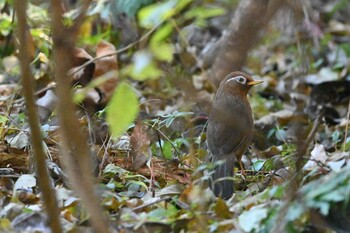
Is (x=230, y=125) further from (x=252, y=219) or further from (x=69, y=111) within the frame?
(x=69, y=111)

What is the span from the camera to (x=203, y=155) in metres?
5.11

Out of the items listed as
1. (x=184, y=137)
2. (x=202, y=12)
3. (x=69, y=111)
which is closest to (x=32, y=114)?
(x=69, y=111)

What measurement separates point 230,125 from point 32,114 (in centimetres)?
246

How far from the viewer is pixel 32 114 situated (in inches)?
116

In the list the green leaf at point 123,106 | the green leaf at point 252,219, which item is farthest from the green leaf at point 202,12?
the green leaf at point 123,106

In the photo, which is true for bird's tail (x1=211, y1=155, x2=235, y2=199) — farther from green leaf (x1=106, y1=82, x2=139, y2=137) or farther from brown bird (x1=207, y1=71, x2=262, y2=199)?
green leaf (x1=106, y1=82, x2=139, y2=137)

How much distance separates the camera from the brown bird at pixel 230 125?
5.12 meters

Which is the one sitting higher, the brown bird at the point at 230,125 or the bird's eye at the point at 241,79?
the bird's eye at the point at 241,79

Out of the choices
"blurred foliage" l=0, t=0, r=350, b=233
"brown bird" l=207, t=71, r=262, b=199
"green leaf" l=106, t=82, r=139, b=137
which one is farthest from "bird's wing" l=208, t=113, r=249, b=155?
"green leaf" l=106, t=82, r=139, b=137

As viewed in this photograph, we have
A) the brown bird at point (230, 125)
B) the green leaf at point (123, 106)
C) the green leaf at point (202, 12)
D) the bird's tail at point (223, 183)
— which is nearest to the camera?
the green leaf at point (123, 106)

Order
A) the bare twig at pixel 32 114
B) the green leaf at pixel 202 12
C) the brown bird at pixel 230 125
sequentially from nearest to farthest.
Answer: the bare twig at pixel 32 114 < the green leaf at pixel 202 12 < the brown bird at pixel 230 125

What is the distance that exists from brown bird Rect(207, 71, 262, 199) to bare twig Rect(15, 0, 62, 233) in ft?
5.44

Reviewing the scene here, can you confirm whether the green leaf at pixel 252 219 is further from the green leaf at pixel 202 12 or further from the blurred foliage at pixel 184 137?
the green leaf at pixel 202 12

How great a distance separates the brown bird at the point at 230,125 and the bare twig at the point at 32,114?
1659mm
